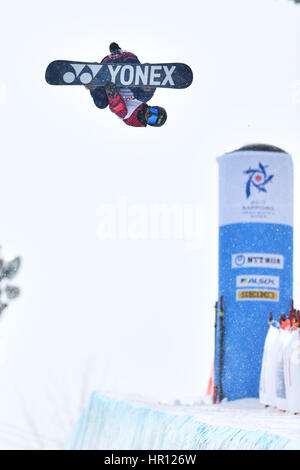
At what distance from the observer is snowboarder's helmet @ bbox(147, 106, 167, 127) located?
962 cm

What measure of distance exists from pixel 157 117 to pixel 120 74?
75cm

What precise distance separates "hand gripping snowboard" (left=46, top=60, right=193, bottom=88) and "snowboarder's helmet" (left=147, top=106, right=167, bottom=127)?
639 mm

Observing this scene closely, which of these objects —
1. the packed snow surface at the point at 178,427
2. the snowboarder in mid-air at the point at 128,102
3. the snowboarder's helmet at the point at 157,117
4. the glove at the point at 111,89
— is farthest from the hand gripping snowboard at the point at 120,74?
the packed snow surface at the point at 178,427

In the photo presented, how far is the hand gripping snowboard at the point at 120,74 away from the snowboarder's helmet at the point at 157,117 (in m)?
0.64

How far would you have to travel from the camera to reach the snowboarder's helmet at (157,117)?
9.62 metres

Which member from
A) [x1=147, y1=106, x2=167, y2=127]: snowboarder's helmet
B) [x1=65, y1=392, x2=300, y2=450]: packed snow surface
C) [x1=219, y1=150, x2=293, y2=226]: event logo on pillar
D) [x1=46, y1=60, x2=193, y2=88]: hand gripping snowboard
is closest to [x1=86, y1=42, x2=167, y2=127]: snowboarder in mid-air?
[x1=147, y1=106, x2=167, y2=127]: snowboarder's helmet

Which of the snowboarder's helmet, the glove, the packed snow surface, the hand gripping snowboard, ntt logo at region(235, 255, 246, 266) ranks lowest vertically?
the packed snow surface

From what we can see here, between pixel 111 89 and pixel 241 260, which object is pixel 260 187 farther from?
pixel 111 89

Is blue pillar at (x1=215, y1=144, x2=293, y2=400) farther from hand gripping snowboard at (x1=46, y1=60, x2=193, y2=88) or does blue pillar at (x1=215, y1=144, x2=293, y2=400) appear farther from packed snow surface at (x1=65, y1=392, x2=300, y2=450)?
hand gripping snowboard at (x1=46, y1=60, x2=193, y2=88)

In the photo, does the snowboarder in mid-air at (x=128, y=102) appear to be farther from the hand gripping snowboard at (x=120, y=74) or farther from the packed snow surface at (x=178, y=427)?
the packed snow surface at (x=178, y=427)

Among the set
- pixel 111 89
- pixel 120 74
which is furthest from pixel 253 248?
pixel 120 74

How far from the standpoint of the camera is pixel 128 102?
32.3 ft

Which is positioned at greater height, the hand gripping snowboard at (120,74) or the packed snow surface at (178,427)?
the hand gripping snowboard at (120,74)
